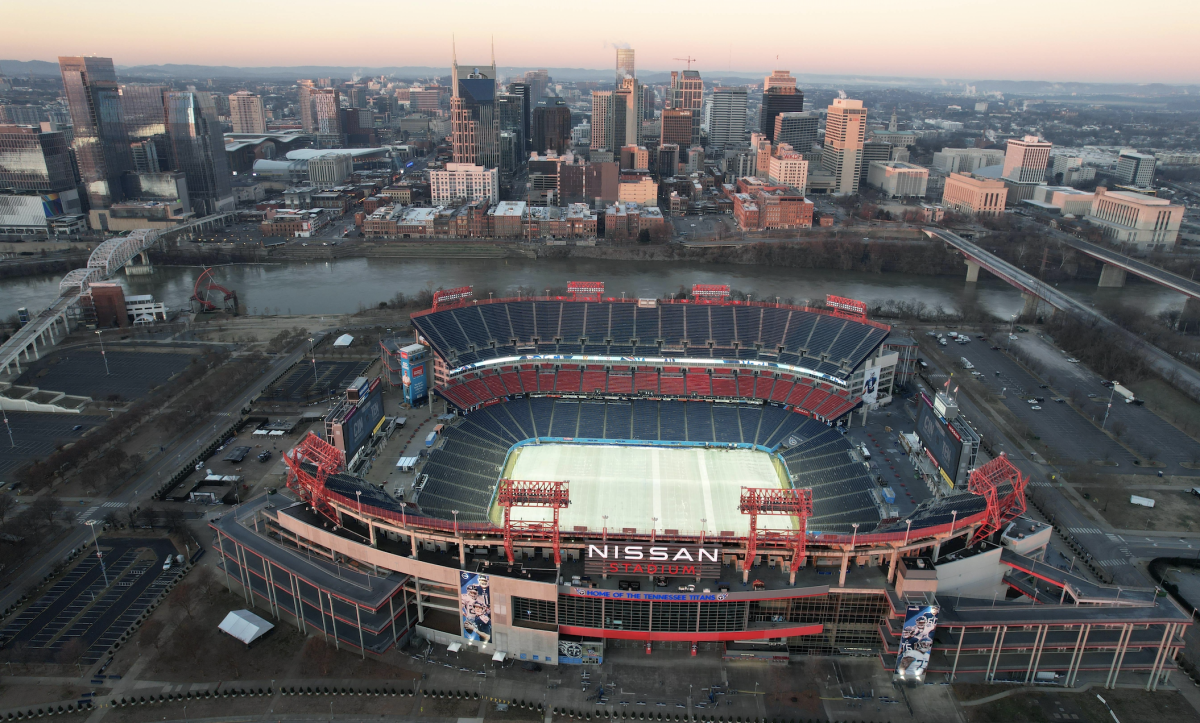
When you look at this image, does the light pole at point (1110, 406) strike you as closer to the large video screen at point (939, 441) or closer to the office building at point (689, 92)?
the large video screen at point (939, 441)

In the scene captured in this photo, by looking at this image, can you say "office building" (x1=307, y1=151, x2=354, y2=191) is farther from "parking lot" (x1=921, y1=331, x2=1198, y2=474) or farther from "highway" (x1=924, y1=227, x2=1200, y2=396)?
"parking lot" (x1=921, y1=331, x2=1198, y2=474)

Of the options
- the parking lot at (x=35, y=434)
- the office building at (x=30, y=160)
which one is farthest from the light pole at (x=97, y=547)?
the office building at (x=30, y=160)

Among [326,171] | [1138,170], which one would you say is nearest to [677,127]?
[326,171]

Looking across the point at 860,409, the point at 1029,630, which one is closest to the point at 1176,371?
the point at 860,409

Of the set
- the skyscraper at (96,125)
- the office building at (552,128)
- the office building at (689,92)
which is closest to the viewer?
the skyscraper at (96,125)

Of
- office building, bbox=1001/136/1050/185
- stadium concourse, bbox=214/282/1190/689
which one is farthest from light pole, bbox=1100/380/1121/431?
office building, bbox=1001/136/1050/185

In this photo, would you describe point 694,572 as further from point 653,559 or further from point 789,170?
point 789,170
